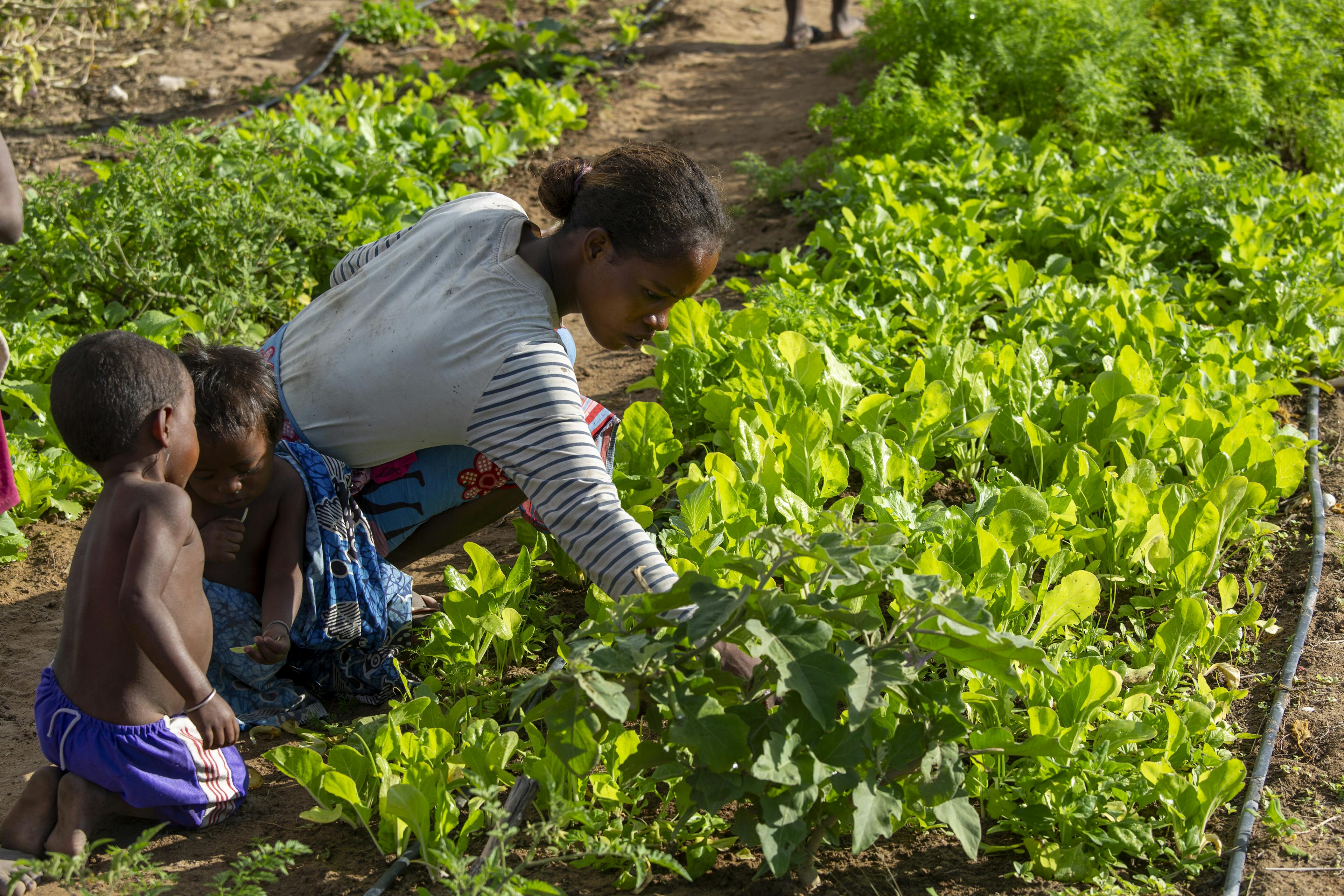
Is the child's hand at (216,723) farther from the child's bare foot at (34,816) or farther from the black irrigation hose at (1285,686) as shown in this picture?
the black irrigation hose at (1285,686)

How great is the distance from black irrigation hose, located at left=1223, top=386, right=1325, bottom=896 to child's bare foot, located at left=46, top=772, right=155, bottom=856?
6.91 ft

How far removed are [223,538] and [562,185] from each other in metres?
1.08

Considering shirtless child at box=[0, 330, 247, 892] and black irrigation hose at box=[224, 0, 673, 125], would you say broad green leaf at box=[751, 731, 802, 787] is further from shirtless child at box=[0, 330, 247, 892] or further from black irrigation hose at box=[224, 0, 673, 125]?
black irrigation hose at box=[224, 0, 673, 125]

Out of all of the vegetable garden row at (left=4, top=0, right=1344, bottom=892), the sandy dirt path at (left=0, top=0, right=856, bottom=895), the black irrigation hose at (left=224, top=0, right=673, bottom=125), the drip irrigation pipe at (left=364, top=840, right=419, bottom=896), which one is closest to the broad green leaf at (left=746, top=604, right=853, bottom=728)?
the vegetable garden row at (left=4, top=0, right=1344, bottom=892)

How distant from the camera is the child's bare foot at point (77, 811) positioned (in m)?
2.09

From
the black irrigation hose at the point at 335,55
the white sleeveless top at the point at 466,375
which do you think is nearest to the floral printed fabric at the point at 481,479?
the white sleeveless top at the point at 466,375

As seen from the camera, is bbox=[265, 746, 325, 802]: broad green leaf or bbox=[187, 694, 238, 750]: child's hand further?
bbox=[265, 746, 325, 802]: broad green leaf

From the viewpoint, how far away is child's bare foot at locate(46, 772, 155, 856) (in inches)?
82.3

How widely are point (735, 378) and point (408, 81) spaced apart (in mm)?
4334

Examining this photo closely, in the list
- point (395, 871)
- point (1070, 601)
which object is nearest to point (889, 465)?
point (1070, 601)

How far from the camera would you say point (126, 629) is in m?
2.07

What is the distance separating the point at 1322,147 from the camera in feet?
18.4

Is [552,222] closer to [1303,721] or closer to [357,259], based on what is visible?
[357,259]

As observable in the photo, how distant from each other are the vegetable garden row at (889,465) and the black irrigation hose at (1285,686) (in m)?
0.07
